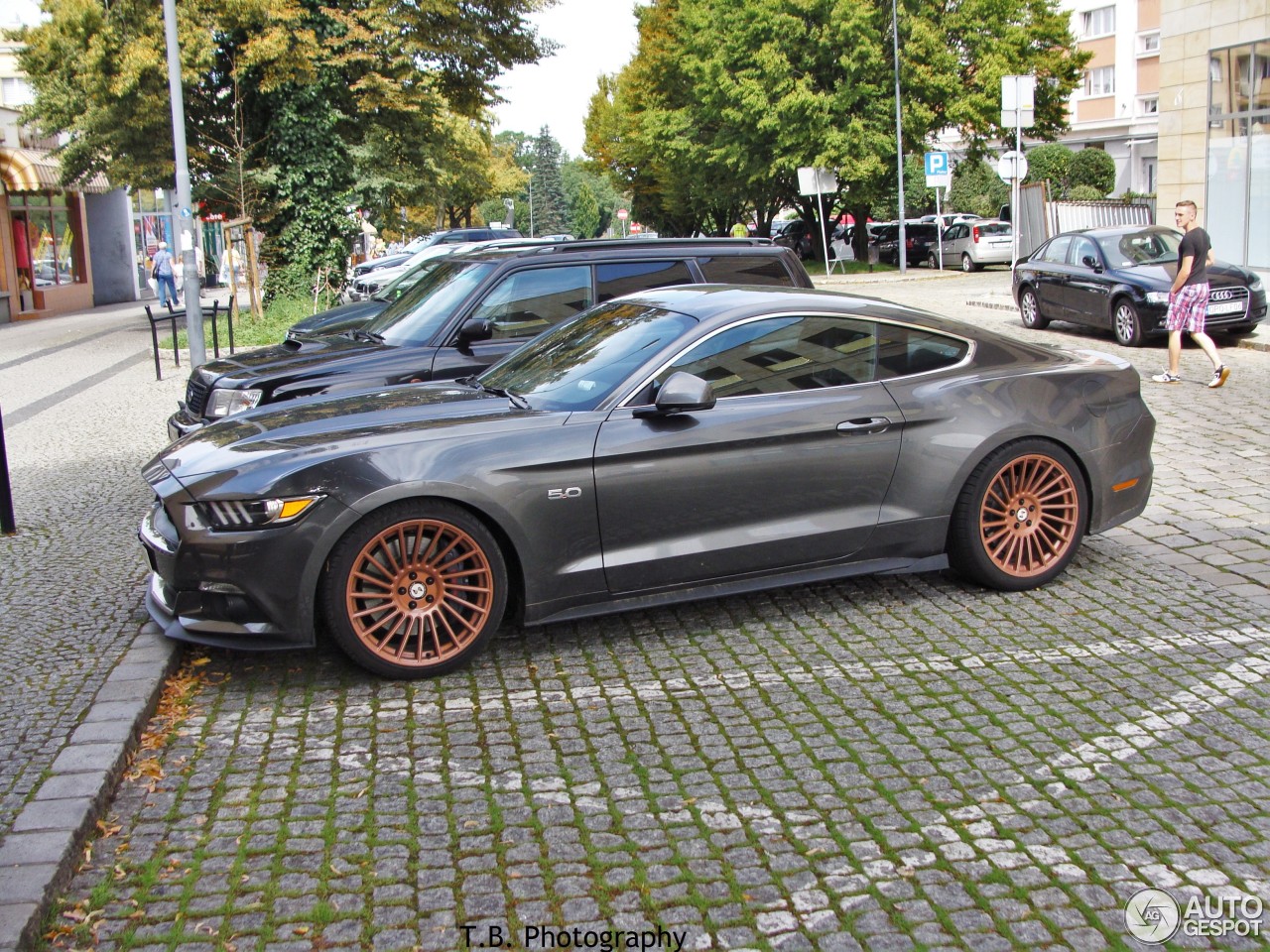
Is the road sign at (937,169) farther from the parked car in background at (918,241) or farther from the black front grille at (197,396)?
the black front grille at (197,396)

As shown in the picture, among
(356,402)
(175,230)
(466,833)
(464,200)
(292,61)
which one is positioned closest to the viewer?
(466,833)

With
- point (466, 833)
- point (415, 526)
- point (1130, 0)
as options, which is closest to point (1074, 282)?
point (415, 526)

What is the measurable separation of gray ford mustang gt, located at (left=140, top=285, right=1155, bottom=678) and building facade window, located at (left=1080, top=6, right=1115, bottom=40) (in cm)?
6680

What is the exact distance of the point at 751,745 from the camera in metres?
4.65

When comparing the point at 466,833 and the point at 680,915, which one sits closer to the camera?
the point at 680,915

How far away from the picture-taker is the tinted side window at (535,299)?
914 cm

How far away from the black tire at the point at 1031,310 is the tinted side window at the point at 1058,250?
0.56 meters

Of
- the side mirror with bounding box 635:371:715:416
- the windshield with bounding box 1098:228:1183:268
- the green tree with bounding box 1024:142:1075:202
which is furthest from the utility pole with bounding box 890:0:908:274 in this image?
the side mirror with bounding box 635:371:715:416

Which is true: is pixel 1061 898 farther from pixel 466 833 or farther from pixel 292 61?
pixel 292 61

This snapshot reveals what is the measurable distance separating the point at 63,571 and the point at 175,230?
43963mm

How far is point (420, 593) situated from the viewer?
210 inches

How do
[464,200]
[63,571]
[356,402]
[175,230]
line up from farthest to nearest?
[464,200], [175,230], [63,571], [356,402]

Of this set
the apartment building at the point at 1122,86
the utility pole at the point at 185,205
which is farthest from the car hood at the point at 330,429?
the apartment building at the point at 1122,86

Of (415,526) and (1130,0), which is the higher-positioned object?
(1130,0)
